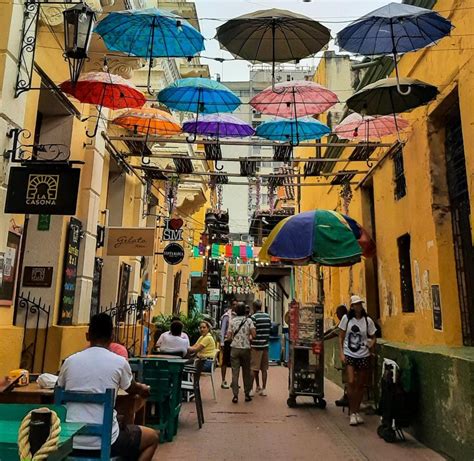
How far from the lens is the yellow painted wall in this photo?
221 inches

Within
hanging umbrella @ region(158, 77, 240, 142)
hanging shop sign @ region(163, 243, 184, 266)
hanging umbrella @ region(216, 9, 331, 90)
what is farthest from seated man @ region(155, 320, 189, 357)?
hanging umbrella @ region(216, 9, 331, 90)

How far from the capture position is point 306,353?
9.01 meters

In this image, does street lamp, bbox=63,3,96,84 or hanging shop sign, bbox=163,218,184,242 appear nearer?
street lamp, bbox=63,3,96,84

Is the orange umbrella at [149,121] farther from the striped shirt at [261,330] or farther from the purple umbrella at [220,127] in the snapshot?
the striped shirt at [261,330]

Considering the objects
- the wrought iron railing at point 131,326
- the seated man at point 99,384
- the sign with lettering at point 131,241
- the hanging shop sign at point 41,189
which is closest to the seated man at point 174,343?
→ the wrought iron railing at point 131,326

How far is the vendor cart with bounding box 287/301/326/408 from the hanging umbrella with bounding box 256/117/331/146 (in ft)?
10.7

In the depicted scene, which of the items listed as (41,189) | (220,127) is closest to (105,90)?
(220,127)

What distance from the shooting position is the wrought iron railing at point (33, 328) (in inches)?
283

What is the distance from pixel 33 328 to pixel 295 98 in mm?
5549

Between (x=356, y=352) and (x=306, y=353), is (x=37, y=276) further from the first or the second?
(x=356, y=352)

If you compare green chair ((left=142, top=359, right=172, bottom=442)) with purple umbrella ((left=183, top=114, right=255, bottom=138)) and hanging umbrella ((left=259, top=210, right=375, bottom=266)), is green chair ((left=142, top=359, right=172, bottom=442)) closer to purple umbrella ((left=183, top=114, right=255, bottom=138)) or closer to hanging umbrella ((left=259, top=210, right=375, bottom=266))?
hanging umbrella ((left=259, top=210, right=375, bottom=266))

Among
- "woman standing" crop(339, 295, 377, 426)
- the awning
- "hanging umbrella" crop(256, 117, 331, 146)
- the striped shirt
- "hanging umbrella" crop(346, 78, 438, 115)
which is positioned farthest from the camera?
the awning

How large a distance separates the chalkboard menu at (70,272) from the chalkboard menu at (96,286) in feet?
6.73

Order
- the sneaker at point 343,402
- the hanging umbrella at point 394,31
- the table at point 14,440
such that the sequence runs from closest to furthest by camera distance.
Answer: the table at point 14,440 → the hanging umbrella at point 394,31 → the sneaker at point 343,402
